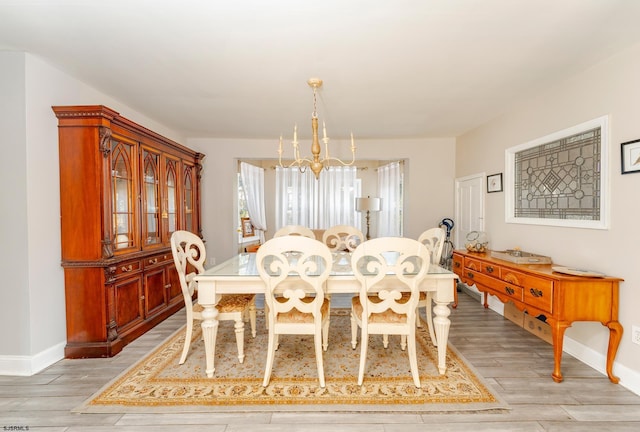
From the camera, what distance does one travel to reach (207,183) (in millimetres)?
4895

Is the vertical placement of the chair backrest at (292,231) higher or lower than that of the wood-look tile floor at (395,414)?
higher

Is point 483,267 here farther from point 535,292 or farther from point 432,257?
point 535,292

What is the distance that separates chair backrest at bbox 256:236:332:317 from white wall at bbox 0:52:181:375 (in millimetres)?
1801

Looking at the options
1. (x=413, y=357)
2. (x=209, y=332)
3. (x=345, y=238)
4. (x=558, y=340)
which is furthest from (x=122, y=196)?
(x=558, y=340)

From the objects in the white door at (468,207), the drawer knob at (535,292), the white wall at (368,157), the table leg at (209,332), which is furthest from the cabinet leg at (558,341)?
the white wall at (368,157)

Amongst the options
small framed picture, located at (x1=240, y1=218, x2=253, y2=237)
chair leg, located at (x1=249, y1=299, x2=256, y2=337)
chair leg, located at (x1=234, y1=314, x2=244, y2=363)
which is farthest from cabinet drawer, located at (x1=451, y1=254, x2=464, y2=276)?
small framed picture, located at (x1=240, y1=218, x2=253, y2=237)

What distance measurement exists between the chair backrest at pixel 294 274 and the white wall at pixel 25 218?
180 centimetres

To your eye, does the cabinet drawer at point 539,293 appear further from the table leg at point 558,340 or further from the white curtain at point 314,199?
the white curtain at point 314,199

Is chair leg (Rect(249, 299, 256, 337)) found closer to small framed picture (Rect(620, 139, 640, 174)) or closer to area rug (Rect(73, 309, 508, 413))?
area rug (Rect(73, 309, 508, 413))

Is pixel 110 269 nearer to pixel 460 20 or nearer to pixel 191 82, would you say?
pixel 191 82

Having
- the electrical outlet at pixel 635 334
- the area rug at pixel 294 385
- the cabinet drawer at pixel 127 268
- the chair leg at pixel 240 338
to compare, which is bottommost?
the area rug at pixel 294 385

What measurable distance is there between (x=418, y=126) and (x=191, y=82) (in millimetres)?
2893

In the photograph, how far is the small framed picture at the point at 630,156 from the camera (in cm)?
205

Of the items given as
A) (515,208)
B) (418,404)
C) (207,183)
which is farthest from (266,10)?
(207,183)
